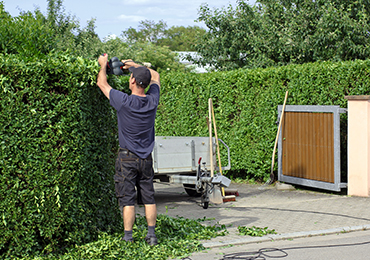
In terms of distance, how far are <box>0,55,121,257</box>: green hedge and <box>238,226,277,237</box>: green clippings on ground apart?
2.26m

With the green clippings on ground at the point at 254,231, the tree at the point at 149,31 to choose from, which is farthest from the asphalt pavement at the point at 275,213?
the tree at the point at 149,31

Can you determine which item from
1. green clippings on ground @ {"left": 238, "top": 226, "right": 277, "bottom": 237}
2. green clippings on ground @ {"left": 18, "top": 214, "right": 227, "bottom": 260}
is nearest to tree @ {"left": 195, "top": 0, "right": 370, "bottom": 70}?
green clippings on ground @ {"left": 238, "top": 226, "right": 277, "bottom": 237}

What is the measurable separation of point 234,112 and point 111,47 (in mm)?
14839

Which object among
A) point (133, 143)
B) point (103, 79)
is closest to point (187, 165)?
point (133, 143)

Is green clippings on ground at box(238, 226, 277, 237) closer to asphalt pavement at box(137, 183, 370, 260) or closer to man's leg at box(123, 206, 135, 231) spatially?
asphalt pavement at box(137, 183, 370, 260)

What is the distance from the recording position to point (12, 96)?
4.91 metres

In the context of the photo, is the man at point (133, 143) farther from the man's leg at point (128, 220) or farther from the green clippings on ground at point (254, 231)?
the green clippings on ground at point (254, 231)

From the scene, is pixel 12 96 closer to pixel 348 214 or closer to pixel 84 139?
pixel 84 139

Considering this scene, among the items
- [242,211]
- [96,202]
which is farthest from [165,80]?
[96,202]

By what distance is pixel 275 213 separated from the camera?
803 centimetres

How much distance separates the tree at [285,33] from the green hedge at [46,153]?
1074cm

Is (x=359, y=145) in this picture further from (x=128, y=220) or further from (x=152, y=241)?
(x=128, y=220)

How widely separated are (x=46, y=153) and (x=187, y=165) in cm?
460

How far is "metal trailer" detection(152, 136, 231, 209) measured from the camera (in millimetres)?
8797
